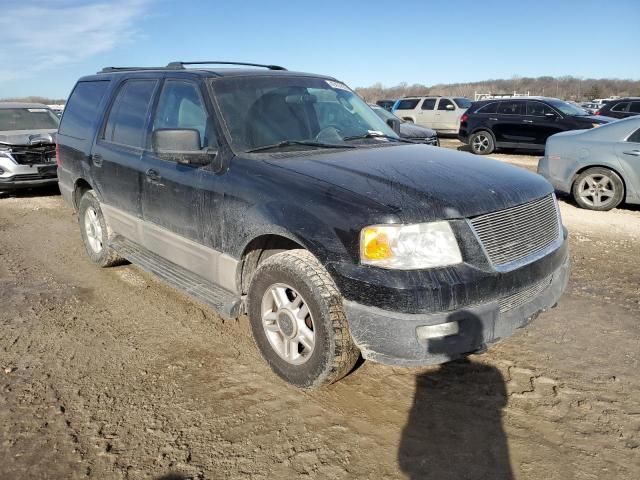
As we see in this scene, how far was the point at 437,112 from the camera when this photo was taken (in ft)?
68.9

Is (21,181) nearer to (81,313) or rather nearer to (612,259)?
(81,313)

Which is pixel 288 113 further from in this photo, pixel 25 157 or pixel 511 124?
pixel 511 124

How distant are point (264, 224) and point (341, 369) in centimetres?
96

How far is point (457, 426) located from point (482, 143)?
13883 millimetres

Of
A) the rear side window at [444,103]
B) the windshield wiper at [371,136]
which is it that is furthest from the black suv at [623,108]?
the windshield wiper at [371,136]

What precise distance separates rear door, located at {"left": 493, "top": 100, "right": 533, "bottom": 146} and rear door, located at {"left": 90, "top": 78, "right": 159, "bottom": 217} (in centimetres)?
1267

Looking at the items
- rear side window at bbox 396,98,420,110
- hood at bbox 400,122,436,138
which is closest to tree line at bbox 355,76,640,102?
rear side window at bbox 396,98,420,110

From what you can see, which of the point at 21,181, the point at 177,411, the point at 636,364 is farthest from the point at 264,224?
the point at 21,181

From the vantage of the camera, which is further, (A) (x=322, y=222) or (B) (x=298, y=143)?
(B) (x=298, y=143)

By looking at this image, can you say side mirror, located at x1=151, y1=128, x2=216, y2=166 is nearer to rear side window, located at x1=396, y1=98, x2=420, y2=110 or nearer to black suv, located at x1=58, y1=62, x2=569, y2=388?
black suv, located at x1=58, y1=62, x2=569, y2=388

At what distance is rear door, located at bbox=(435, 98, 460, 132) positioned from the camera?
20.7m

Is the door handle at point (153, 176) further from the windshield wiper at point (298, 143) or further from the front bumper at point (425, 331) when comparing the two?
the front bumper at point (425, 331)

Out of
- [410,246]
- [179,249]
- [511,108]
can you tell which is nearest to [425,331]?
[410,246]

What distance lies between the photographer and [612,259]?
5551 mm
